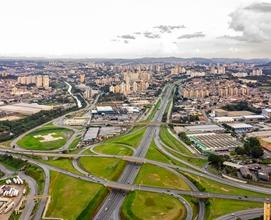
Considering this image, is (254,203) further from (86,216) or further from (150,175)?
(86,216)

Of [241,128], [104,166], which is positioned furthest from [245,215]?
[241,128]

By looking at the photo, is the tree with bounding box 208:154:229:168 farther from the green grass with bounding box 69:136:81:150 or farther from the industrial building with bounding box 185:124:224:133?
the green grass with bounding box 69:136:81:150

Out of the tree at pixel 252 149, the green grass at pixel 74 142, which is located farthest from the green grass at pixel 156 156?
the green grass at pixel 74 142

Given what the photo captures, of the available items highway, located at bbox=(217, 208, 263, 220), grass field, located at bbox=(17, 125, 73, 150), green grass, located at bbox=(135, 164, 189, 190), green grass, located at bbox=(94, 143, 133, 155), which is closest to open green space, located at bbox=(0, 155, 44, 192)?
grass field, located at bbox=(17, 125, 73, 150)

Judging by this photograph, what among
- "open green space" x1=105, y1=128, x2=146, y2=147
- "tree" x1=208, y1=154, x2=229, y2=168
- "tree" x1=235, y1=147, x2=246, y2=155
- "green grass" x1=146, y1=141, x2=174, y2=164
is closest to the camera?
"tree" x1=208, y1=154, x2=229, y2=168

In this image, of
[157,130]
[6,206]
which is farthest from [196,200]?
[157,130]

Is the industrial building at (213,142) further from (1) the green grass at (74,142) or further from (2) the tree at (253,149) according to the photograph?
(1) the green grass at (74,142)
